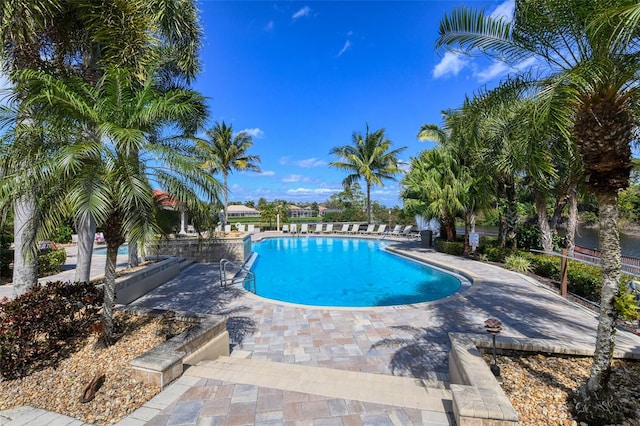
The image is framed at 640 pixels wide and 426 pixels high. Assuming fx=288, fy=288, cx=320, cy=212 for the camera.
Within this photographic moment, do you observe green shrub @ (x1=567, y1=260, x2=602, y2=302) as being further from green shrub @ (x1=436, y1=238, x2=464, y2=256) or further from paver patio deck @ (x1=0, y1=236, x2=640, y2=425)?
green shrub @ (x1=436, y1=238, x2=464, y2=256)

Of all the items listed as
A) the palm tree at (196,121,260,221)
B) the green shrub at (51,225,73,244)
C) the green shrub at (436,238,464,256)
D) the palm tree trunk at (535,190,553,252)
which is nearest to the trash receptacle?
the green shrub at (436,238,464,256)

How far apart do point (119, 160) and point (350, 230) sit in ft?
76.8

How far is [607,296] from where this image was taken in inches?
107

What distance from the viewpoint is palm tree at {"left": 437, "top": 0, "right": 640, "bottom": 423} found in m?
2.66

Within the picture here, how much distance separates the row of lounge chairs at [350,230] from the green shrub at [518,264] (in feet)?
37.5

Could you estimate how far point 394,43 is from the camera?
15.4 meters

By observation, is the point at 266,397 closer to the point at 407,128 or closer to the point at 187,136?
the point at 187,136

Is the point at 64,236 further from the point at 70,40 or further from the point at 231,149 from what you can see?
the point at 70,40

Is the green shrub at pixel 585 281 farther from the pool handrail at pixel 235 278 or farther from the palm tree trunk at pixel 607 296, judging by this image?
the pool handrail at pixel 235 278

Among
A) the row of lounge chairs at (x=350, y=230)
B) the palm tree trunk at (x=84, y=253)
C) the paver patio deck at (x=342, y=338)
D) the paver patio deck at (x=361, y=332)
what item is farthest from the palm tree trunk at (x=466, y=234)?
the palm tree trunk at (x=84, y=253)

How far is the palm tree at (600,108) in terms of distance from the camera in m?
2.66

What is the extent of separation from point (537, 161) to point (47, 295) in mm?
7360

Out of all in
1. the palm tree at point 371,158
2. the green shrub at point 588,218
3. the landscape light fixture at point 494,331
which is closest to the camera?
the landscape light fixture at point 494,331

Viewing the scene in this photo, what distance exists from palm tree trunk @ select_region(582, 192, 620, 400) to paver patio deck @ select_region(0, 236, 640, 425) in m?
1.29
